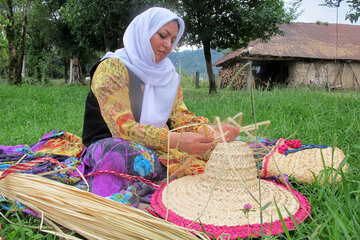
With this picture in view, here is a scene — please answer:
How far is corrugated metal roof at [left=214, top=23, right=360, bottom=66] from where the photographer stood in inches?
451

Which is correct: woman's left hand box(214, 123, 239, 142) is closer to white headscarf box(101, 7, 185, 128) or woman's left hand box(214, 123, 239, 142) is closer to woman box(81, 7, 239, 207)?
woman box(81, 7, 239, 207)

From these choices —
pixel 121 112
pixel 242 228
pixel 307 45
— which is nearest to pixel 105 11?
pixel 121 112

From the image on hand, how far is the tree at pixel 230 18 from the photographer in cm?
682

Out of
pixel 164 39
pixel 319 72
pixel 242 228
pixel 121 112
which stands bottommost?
pixel 242 228

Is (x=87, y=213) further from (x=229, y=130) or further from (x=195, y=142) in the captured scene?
(x=229, y=130)

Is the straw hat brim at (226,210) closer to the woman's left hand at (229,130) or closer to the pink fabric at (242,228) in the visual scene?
the pink fabric at (242,228)

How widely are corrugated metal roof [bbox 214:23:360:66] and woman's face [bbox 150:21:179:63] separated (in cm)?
1013

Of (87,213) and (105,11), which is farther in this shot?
(105,11)

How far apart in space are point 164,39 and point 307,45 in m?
12.6

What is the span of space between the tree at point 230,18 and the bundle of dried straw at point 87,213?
257 inches

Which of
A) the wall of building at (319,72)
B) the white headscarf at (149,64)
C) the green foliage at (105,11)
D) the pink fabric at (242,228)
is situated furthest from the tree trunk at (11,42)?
the wall of building at (319,72)

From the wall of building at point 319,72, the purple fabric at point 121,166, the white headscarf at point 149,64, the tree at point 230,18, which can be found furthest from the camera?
the wall of building at point 319,72

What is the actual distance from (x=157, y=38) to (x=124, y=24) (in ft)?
22.8

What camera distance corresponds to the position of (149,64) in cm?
163
